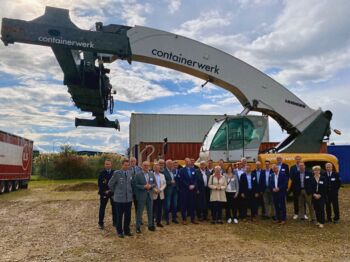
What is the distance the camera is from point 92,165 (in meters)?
39.4

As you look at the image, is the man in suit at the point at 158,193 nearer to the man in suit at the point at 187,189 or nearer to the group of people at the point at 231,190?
the group of people at the point at 231,190

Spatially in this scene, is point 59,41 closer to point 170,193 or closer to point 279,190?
point 170,193

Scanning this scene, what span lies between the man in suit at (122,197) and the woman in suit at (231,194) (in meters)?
2.90

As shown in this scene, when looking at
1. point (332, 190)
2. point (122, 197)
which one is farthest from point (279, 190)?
point (122, 197)

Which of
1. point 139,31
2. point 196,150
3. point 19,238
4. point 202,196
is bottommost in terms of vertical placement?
point 19,238

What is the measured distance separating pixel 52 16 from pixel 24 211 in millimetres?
7886

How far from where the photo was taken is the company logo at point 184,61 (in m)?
10.9

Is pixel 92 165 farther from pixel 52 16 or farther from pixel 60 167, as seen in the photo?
pixel 52 16

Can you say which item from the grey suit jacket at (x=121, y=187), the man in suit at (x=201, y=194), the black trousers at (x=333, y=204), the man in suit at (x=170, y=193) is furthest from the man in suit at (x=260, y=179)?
the grey suit jacket at (x=121, y=187)

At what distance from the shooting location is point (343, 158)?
78.0ft

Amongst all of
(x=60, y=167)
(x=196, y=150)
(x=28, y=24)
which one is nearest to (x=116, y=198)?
(x=28, y=24)

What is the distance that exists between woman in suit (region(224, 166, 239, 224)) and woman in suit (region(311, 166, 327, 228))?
1.96 m

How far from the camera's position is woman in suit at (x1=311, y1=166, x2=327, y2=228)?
1002 cm

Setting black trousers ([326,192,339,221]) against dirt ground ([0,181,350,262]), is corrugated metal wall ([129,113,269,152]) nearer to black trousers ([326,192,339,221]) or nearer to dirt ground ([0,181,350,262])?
dirt ground ([0,181,350,262])
